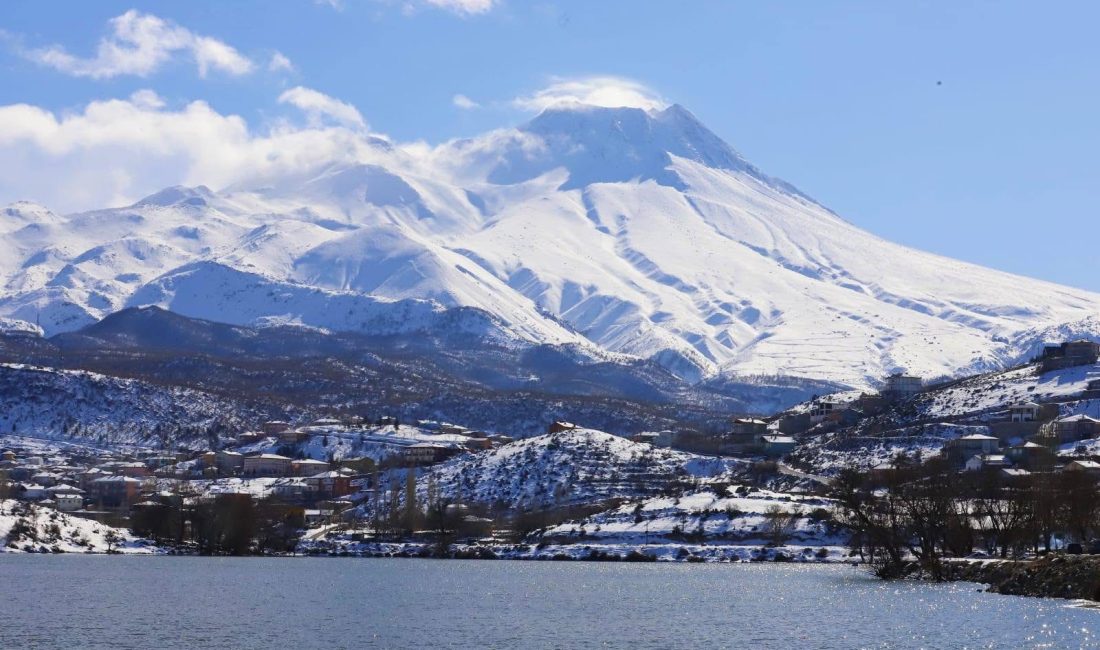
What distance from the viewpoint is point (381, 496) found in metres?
171

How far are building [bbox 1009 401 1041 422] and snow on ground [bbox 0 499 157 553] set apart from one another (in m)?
85.3

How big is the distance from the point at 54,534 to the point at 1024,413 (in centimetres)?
9401

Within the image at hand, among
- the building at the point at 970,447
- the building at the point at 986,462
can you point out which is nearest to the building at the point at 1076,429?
the building at the point at 970,447

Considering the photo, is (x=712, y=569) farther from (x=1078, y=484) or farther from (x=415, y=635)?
(x=415, y=635)

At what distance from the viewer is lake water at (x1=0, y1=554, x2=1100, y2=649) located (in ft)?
218

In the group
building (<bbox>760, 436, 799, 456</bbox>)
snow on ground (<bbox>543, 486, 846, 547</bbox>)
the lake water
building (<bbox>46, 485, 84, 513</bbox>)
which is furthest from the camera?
building (<bbox>760, 436, 799, 456</bbox>)

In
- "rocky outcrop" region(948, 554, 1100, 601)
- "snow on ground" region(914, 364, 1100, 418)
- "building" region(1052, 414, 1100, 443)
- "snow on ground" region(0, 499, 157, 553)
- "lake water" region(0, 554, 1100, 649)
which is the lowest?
"lake water" region(0, 554, 1100, 649)

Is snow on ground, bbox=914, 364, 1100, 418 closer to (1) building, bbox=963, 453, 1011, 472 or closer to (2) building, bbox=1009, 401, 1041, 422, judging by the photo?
(2) building, bbox=1009, 401, 1041, 422

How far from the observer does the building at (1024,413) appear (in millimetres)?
173000

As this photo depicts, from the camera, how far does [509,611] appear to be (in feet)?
265

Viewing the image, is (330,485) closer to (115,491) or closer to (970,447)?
(115,491)

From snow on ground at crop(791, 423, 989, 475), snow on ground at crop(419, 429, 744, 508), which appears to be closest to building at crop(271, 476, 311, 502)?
snow on ground at crop(419, 429, 744, 508)

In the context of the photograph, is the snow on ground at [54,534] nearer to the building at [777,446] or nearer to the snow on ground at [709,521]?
the snow on ground at [709,521]

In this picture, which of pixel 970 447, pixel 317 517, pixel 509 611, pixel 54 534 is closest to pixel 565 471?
pixel 317 517
